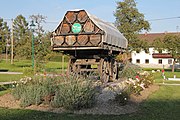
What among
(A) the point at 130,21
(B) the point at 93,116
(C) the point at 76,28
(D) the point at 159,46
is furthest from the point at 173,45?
(B) the point at 93,116

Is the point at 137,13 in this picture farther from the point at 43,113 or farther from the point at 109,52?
the point at 43,113

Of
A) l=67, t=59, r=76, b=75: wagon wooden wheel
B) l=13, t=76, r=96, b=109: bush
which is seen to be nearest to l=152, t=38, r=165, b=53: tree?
l=67, t=59, r=76, b=75: wagon wooden wheel

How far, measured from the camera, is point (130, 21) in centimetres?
3828

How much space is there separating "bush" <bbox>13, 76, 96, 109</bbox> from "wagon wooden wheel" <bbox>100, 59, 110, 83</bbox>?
447 cm

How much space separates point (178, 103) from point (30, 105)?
18.2ft

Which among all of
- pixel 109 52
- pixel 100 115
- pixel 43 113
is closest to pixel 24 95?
pixel 43 113

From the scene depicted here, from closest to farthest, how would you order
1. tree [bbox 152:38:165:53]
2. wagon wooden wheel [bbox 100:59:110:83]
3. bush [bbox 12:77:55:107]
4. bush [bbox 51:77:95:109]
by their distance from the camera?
1. bush [bbox 51:77:95:109]
2. bush [bbox 12:77:55:107]
3. wagon wooden wheel [bbox 100:59:110:83]
4. tree [bbox 152:38:165:53]

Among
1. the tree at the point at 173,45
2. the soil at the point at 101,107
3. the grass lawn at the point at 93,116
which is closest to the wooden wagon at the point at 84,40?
the soil at the point at 101,107

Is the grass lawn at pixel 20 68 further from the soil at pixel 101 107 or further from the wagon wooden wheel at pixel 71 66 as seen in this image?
the soil at pixel 101 107

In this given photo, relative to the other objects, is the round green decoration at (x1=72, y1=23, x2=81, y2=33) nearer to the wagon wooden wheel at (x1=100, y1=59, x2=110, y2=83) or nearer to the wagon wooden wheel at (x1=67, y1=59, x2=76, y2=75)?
the wagon wooden wheel at (x1=100, y1=59, x2=110, y2=83)

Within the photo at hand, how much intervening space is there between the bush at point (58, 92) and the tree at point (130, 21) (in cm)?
2757

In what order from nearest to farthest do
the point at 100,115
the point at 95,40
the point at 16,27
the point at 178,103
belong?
the point at 100,115
the point at 178,103
the point at 95,40
the point at 16,27

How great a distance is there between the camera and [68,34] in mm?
14500

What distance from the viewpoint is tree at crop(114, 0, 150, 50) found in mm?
37312
